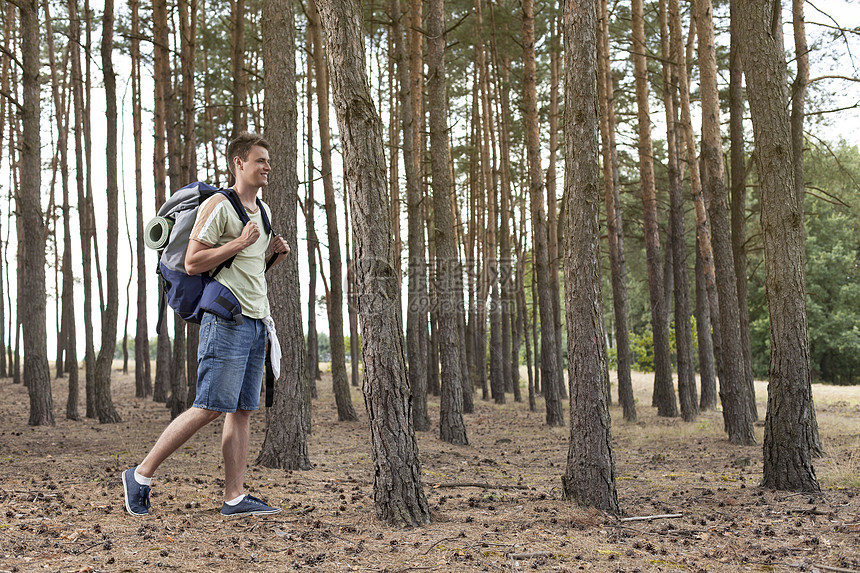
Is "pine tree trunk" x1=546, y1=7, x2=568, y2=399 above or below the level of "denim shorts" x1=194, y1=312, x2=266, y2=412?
above

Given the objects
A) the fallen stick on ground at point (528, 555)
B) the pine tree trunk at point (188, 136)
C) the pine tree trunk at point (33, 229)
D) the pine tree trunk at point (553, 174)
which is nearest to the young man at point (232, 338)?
the fallen stick on ground at point (528, 555)

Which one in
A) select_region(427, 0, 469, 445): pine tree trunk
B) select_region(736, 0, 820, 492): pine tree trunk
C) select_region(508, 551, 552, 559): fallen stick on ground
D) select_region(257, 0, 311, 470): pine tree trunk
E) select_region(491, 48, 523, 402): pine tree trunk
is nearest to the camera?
select_region(508, 551, 552, 559): fallen stick on ground

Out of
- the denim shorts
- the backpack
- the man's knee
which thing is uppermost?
the backpack

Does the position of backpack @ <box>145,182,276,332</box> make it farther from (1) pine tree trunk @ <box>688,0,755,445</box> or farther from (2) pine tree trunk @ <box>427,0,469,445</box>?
(1) pine tree trunk @ <box>688,0,755,445</box>

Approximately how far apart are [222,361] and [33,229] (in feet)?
22.9

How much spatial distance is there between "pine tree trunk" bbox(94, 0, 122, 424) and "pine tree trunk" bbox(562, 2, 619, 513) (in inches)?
281

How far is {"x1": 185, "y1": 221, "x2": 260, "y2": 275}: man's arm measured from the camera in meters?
3.45

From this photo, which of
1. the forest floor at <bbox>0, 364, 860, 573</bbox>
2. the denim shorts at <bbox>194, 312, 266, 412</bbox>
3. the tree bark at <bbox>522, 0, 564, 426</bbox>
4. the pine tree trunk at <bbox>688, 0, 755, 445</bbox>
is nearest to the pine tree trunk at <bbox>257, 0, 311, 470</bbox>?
the forest floor at <bbox>0, 364, 860, 573</bbox>

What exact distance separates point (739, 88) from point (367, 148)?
747 cm

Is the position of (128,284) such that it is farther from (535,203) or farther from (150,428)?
(535,203)

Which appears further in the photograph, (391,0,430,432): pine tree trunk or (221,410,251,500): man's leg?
(391,0,430,432): pine tree trunk

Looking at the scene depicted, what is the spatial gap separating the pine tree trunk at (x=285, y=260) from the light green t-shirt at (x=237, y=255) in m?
2.40

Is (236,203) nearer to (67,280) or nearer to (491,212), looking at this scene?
(67,280)

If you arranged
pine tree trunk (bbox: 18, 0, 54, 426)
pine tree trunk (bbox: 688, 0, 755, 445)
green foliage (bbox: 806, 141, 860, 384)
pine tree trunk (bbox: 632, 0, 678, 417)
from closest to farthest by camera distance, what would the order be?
pine tree trunk (bbox: 18, 0, 54, 426)
pine tree trunk (bbox: 688, 0, 755, 445)
pine tree trunk (bbox: 632, 0, 678, 417)
green foliage (bbox: 806, 141, 860, 384)
